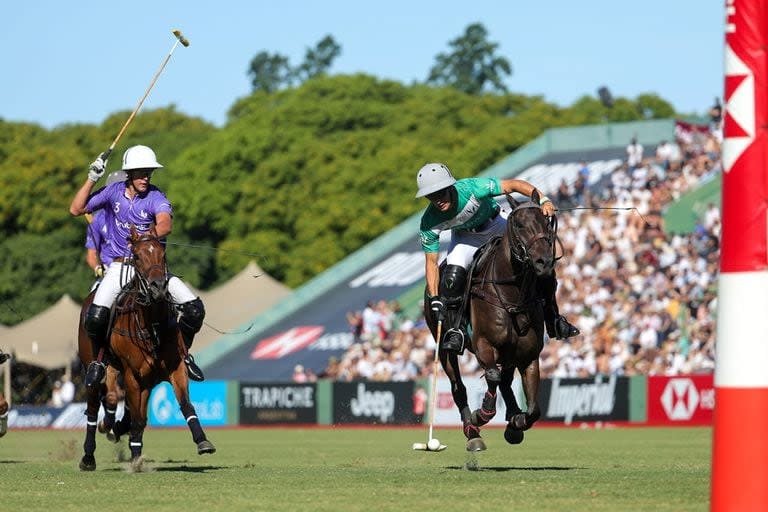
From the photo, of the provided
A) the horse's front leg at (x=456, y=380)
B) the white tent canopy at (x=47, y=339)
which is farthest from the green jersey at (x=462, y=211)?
the white tent canopy at (x=47, y=339)

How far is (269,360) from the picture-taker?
155ft

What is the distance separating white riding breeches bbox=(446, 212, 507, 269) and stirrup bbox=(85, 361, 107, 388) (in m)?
3.33

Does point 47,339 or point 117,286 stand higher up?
point 117,286

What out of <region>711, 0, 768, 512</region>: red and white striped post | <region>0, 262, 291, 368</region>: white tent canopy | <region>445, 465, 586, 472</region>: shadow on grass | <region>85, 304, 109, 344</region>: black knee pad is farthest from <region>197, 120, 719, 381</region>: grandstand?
<region>711, 0, 768, 512</region>: red and white striped post

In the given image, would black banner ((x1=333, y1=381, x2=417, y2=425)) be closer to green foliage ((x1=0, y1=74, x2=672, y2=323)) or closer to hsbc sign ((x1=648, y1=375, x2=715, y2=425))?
hsbc sign ((x1=648, y1=375, x2=715, y2=425))

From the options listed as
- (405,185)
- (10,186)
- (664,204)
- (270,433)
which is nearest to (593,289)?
(664,204)

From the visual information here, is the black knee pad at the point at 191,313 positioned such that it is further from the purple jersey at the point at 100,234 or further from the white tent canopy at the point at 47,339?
the white tent canopy at the point at 47,339

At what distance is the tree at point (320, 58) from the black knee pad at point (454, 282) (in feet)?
399

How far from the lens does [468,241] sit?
51.2ft

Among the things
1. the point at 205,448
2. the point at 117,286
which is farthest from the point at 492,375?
the point at 117,286

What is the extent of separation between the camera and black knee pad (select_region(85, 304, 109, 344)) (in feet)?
48.4

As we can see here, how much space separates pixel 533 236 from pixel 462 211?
1.42m

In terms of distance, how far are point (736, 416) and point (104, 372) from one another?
8669 millimetres

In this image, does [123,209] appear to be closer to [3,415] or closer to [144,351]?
[144,351]
